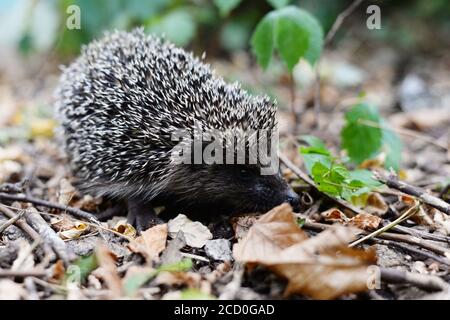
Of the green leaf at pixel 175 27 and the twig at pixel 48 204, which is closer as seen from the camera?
the twig at pixel 48 204

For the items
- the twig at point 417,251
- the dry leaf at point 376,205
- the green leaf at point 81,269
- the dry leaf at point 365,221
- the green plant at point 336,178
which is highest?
the green plant at point 336,178

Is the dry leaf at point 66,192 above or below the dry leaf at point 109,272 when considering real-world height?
above

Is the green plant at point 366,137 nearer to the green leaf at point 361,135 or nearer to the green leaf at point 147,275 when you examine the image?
the green leaf at point 361,135

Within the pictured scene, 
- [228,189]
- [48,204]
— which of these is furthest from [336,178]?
[48,204]

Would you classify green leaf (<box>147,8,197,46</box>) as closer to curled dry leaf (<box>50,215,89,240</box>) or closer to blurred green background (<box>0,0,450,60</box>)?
blurred green background (<box>0,0,450,60</box>)

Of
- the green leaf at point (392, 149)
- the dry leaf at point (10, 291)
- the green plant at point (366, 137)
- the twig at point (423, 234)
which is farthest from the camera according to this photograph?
the green plant at point (366, 137)

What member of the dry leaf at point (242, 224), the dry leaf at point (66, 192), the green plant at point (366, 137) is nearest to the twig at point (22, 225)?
the dry leaf at point (66, 192)
